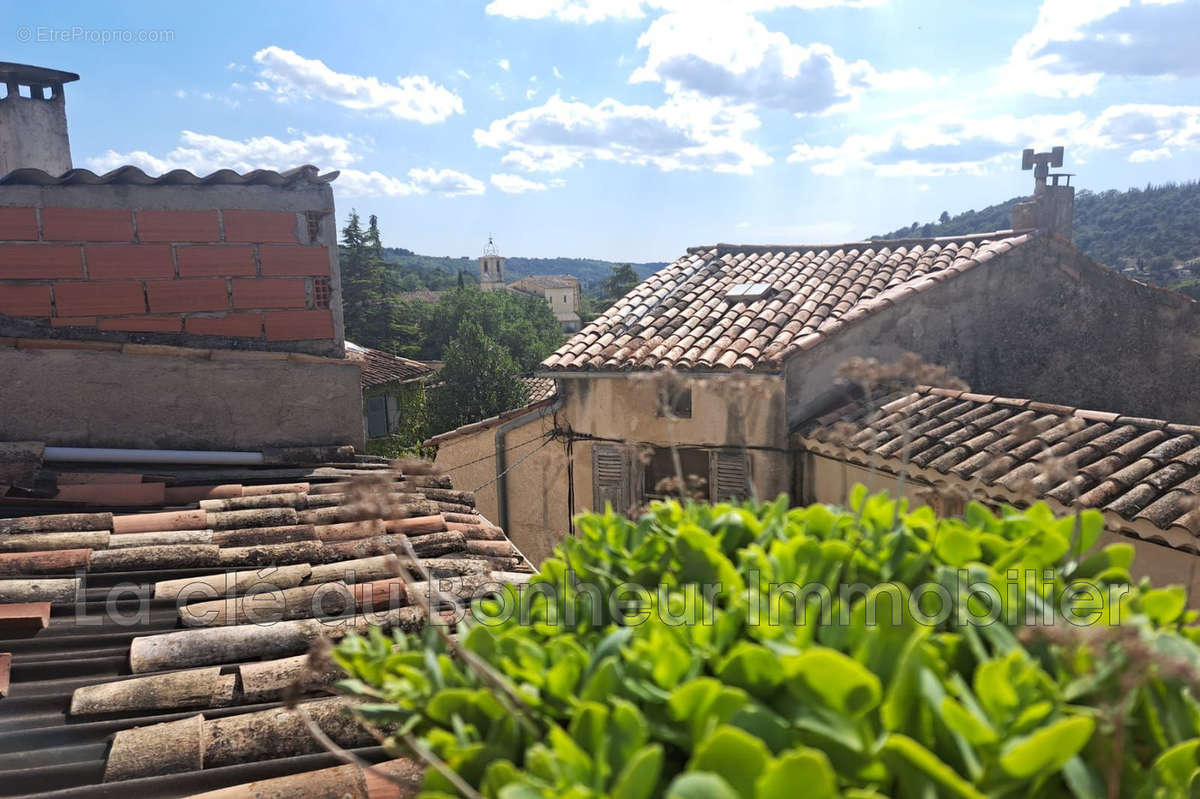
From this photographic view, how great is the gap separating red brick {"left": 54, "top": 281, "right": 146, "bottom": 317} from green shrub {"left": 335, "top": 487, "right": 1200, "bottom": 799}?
483cm

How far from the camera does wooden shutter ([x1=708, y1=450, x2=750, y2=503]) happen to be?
981cm

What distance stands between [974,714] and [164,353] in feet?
17.5

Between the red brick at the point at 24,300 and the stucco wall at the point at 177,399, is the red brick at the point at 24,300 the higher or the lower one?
the higher one

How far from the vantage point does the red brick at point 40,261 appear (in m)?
5.04

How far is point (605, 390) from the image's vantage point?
10.5 m

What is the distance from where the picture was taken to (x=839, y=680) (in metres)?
1.08

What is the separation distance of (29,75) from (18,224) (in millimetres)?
2424

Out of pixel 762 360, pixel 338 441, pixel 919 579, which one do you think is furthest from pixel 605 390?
pixel 919 579

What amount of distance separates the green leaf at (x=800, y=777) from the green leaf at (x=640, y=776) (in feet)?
0.45

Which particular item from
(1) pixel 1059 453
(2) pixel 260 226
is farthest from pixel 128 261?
(1) pixel 1059 453

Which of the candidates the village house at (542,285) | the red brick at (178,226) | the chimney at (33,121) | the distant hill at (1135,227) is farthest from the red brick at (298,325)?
the village house at (542,285)

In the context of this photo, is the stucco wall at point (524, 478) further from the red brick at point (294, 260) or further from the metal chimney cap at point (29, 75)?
the metal chimney cap at point (29, 75)

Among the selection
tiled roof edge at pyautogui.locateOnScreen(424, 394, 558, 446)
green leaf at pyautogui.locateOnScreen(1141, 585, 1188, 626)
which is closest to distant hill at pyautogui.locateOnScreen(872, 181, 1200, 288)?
tiled roof edge at pyautogui.locateOnScreen(424, 394, 558, 446)

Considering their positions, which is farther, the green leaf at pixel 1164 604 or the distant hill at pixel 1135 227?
the distant hill at pixel 1135 227
